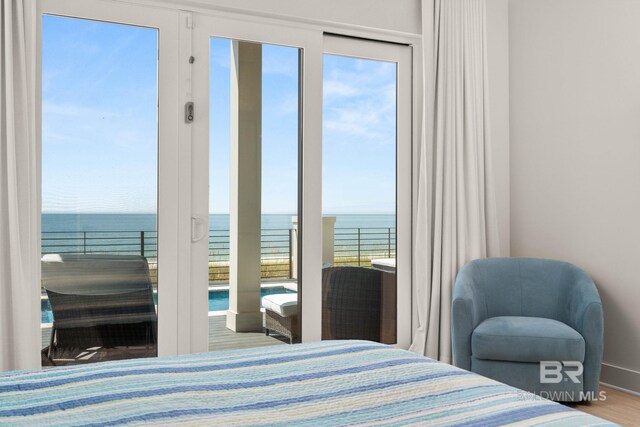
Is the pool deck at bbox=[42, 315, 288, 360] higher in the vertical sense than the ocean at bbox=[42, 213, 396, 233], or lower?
lower

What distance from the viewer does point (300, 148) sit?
146 inches

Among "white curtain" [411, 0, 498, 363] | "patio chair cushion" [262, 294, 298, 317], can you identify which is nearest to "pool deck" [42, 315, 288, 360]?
"patio chair cushion" [262, 294, 298, 317]

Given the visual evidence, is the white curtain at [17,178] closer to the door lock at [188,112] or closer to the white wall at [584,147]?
the door lock at [188,112]

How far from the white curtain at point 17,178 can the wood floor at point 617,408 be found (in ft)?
9.70

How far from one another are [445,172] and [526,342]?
133 centimetres

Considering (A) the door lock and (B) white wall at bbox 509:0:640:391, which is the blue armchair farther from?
(A) the door lock

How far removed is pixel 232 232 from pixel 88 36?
4.35ft

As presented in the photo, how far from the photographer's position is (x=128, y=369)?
1.61 m

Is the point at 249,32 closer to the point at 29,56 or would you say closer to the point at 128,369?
the point at 29,56

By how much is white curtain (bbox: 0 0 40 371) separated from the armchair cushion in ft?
7.81

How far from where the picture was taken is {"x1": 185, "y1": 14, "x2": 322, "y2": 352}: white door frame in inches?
135

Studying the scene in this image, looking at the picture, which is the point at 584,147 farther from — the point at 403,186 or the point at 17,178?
the point at 17,178

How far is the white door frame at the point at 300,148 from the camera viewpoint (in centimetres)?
342

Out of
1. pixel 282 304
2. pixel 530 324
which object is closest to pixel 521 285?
pixel 530 324
